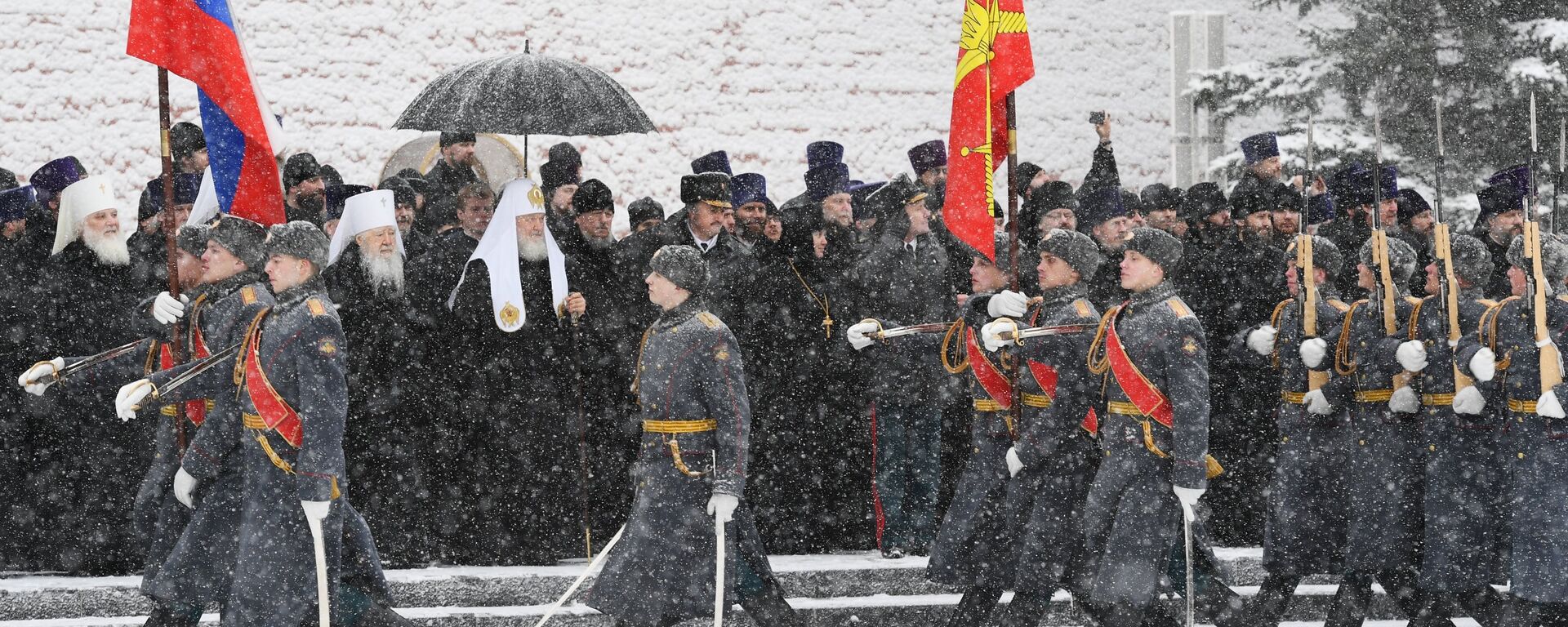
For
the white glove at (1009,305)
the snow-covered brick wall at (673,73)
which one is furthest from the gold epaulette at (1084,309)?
the snow-covered brick wall at (673,73)

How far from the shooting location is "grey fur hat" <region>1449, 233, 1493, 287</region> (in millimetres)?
8523

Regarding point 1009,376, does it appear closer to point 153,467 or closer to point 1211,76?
point 153,467

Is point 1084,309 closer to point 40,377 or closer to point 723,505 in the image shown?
point 723,505

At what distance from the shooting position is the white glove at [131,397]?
24.1 ft

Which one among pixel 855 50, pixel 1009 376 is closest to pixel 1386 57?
pixel 855 50

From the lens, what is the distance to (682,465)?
787 centimetres

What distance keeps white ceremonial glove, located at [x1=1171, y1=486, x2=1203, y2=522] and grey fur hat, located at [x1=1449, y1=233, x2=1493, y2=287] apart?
1.72 metres

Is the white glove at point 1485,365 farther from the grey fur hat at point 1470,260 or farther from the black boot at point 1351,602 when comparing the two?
the black boot at point 1351,602

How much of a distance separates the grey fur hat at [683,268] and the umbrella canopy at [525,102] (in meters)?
1.71

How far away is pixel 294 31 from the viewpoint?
13.5 metres

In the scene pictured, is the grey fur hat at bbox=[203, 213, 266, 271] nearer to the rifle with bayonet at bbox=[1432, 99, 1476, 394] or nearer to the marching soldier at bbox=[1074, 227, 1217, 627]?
the marching soldier at bbox=[1074, 227, 1217, 627]

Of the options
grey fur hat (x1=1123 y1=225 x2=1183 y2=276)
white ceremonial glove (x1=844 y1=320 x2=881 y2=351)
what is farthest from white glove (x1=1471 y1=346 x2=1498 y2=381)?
white ceremonial glove (x1=844 y1=320 x2=881 y2=351)

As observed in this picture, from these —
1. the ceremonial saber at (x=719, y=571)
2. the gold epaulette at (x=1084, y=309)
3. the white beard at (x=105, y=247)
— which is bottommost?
the ceremonial saber at (x=719, y=571)

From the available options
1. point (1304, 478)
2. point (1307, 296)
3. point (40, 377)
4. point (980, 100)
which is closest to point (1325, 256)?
point (1307, 296)
